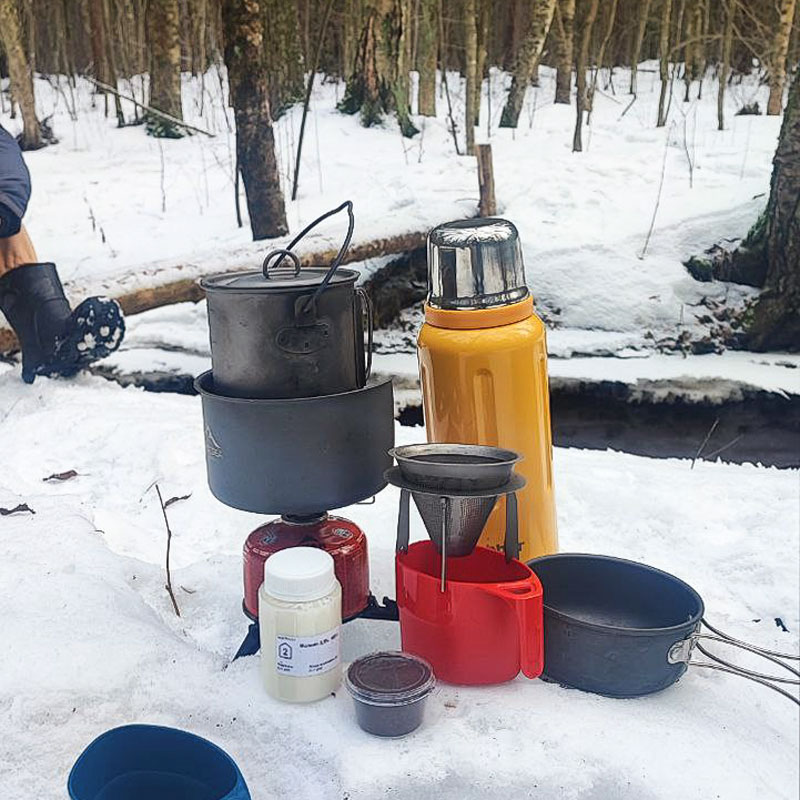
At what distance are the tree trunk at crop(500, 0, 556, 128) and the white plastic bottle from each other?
30.0 feet

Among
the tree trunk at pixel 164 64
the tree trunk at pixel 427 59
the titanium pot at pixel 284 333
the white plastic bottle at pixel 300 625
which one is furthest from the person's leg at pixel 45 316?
the tree trunk at pixel 427 59

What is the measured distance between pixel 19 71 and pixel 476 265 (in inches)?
325

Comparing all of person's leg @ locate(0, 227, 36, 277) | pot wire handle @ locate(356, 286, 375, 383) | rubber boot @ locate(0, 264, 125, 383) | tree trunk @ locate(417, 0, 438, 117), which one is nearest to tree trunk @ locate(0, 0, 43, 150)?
tree trunk @ locate(417, 0, 438, 117)

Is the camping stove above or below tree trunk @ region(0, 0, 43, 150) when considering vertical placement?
below

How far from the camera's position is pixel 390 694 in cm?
148

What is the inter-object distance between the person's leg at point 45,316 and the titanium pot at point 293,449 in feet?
8.66

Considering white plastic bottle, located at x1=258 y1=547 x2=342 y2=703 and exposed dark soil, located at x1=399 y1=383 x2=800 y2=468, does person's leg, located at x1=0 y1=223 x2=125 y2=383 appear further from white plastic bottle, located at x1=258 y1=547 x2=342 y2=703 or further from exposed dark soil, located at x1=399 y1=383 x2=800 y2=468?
white plastic bottle, located at x1=258 y1=547 x2=342 y2=703

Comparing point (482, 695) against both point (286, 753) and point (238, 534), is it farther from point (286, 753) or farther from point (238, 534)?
point (238, 534)

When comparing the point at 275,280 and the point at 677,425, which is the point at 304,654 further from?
the point at 677,425

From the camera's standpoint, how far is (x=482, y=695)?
164 cm

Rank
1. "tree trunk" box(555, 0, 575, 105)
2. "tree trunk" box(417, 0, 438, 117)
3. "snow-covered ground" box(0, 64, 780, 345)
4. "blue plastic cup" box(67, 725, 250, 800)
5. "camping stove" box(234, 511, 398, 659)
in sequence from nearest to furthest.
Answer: "blue plastic cup" box(67, 725, 250, 800) < "camping stove" box(234, 511, 398, 659) < "snow-covered ground" box(0, 64, 780, 345) < "tree trunk" box(417, 0, 438, 117) < "tree trunk" box(555, 0, 575, 105)

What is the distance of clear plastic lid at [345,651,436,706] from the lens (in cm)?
148

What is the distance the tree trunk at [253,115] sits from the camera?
17.6 feet

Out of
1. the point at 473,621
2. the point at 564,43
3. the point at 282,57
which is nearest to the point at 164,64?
the point at 282,57
